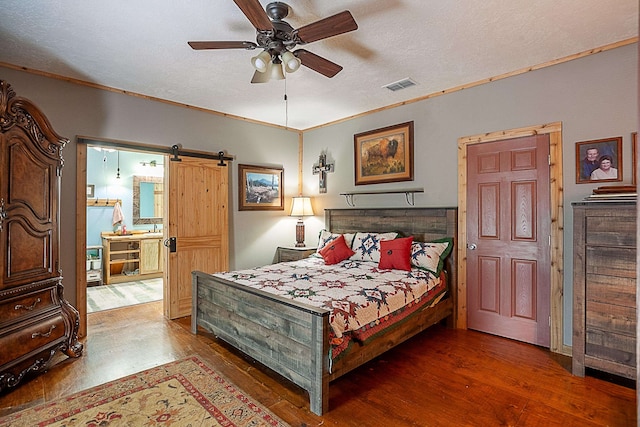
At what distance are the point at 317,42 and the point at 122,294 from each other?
15.5ft

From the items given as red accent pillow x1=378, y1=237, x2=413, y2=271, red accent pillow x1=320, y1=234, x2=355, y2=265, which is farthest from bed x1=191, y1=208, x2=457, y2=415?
red accent pillow x1=320, y1=234, x2=355, y2=265

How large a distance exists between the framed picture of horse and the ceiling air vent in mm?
548

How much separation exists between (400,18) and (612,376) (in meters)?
3.18

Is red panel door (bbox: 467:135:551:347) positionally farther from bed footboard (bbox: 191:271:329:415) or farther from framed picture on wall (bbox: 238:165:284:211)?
framed picture on wall (bbox: 238:165:284:211)

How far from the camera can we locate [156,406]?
86.2 inches

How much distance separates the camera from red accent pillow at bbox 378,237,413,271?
11.5ft

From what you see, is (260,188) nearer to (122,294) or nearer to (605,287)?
(122,294)

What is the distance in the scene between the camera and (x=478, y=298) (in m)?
3.53

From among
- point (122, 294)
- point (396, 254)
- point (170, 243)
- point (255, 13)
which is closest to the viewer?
point (255, 13)

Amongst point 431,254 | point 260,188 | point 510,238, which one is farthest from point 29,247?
point 510,238

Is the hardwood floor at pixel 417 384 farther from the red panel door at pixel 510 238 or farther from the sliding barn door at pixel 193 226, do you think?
the sliding barn door at pixel 193 226

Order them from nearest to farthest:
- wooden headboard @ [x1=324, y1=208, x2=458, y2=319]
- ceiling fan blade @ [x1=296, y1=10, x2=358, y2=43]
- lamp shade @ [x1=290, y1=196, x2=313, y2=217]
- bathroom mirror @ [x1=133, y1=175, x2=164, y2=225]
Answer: ceiling fan blade @ [x1=296, y1=10, x2=358, y2=43], wooden headboard @ [x1=324, y1=208, x2=458, y2=319], lamp shade @ [x1=290, y1=196, x2=313, y2=217], bathroom mirror @ [x1=133, y1=175, x2=164, y2=225]

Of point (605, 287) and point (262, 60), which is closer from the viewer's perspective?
point (262, 60)

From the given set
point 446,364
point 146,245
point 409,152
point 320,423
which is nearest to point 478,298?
point 446,364
